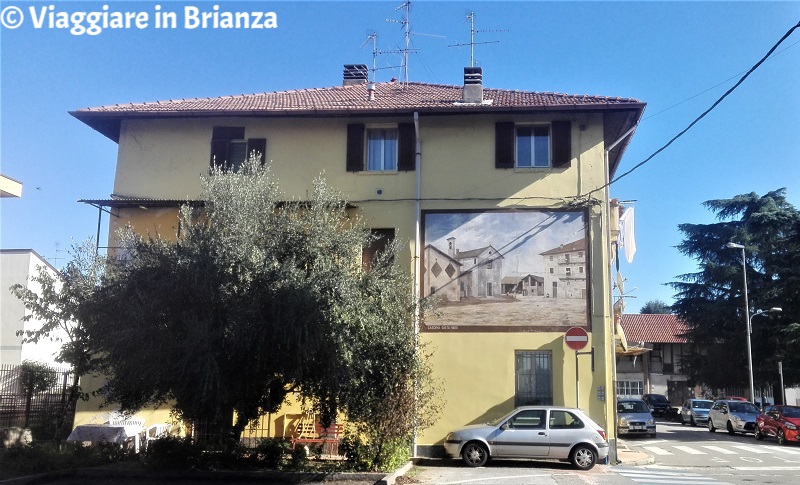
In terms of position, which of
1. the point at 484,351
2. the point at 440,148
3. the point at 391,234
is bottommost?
the point at 484,351

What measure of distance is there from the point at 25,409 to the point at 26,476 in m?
8.01

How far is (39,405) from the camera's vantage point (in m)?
20.1

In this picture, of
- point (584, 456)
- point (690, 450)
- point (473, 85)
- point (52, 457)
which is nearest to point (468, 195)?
point (473, 85)

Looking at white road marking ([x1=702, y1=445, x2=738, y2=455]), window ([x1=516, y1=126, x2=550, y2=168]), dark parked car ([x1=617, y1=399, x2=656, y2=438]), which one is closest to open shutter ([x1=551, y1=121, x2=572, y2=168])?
window ([x1=516, y1=126, x2=550, y2=168])

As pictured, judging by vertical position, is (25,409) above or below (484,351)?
below

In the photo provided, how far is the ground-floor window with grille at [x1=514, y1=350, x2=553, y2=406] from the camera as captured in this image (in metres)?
18.5

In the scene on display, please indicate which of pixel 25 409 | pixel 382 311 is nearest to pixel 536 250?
pixel 382 311

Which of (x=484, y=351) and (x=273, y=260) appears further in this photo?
(x=484, y=351)

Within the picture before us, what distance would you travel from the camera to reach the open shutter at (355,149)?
19.7 metres

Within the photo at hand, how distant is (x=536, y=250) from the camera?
749 inches

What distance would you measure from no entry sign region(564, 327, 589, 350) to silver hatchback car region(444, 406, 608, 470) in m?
1.61

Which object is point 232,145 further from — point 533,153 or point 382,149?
point 533,153

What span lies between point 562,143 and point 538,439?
25.9 feet

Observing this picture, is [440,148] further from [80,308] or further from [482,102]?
[80,308]
